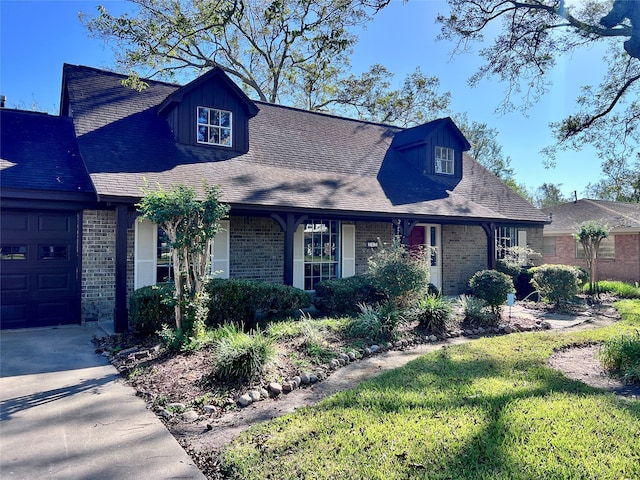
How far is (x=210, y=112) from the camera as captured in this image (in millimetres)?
11617

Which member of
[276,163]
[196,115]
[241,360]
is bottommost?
[241,360]

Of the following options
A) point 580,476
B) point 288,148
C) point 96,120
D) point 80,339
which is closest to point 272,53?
point 288,148

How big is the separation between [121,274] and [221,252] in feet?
9.63

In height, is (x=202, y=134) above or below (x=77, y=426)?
above

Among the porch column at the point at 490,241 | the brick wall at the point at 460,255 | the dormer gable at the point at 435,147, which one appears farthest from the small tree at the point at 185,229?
the dormer gable at the point at 435,147

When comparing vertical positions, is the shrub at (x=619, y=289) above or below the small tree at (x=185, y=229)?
below

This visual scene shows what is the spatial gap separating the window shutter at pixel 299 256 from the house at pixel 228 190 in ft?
0.13

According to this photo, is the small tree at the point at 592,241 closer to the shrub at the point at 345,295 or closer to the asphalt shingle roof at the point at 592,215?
the asphalt shingle roof at the point at 592,215

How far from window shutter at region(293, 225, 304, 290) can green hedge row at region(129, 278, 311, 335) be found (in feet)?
8.99

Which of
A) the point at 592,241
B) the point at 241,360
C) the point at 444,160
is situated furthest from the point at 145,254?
the point at 592,241

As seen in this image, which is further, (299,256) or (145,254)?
(299,256)

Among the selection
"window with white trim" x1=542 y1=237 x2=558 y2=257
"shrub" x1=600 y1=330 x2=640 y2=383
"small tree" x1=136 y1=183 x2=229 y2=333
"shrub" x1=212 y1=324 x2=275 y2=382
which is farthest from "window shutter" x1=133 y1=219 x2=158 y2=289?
"window with white trim" x1=542 y1=237 x2=558 y2=257

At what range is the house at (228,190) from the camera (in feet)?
27.4

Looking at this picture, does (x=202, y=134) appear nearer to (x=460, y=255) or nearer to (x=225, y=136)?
(x=225, y=136)
